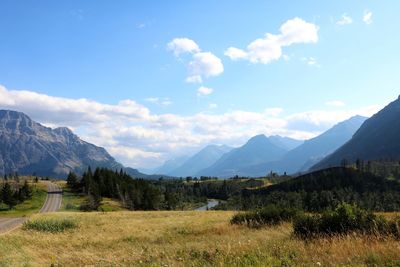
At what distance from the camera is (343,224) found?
53.1 feet

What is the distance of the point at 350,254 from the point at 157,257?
5.60 m

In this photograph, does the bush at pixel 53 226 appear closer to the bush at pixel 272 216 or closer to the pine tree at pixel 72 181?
the bush at pixel 272 216

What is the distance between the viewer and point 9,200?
115 metres

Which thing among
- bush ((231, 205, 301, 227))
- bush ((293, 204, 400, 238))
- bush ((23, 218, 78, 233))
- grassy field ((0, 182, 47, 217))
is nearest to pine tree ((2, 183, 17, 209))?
grassy field ((0, 182, 47, 217))

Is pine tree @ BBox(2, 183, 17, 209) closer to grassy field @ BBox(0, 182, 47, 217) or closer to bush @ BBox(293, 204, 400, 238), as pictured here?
grassy field @ BBox(0, 182, 47, 217)

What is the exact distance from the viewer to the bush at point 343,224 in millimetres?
15391

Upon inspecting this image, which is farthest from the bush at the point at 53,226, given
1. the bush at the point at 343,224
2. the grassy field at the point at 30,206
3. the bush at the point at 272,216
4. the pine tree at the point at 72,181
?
the pine tree at the point at 72,181

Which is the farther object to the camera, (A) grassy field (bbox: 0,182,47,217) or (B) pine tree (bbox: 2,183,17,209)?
(B) pine tree (bbox: 2,183,17,209)

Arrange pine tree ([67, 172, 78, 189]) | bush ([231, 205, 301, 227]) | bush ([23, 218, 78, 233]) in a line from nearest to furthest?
bush ([231, 205, 301, 227]), bush ([23, 218, 78, 233]), pine tree ([67, 172, 78, 189])

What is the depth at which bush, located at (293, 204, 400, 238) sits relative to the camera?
50.5 ft

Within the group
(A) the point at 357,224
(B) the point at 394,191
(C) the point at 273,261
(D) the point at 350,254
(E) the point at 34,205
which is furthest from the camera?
(B) the point at 394,191

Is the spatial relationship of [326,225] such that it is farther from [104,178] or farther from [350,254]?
[104,178]

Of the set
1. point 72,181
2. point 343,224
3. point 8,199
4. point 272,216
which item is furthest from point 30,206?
point 343,224

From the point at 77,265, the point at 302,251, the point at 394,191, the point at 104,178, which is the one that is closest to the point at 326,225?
the point at 302,251
